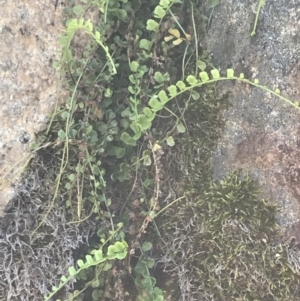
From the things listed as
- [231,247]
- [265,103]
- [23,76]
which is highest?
[23,76]

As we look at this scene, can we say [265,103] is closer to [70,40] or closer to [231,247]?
[231,247]

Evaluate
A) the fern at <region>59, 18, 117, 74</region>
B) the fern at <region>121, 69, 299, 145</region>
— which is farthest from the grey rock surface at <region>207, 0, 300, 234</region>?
the fern at <region>59, 18, 117, 74</region>

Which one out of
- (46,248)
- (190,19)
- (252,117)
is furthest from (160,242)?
(190,19)

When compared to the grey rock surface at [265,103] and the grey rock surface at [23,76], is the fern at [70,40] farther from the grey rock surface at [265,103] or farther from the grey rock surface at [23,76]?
the grey rock surface at [265,103]

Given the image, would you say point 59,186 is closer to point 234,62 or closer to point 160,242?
point 160,242

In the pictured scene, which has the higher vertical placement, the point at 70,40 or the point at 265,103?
the point at 70,40

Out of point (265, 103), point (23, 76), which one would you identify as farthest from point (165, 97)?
point (23, 76)
